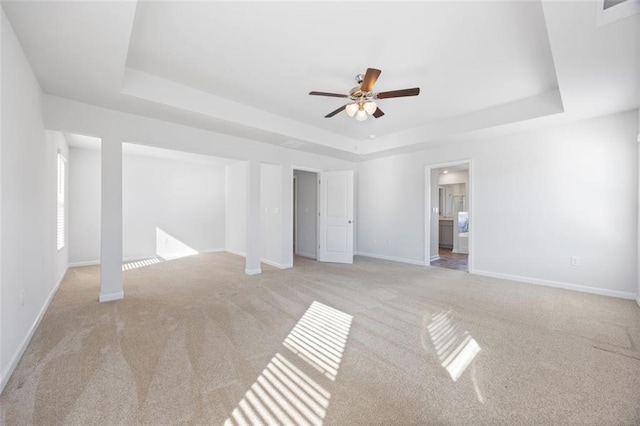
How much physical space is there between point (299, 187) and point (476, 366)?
570cm

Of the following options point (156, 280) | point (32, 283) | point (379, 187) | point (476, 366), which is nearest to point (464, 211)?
point (379, 187)

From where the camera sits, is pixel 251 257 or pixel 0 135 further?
pixel 251 257

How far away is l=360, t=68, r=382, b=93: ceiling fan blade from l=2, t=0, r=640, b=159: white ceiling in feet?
0.89

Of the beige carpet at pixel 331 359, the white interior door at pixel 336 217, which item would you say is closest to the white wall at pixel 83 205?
the beige carpet at pixel 331 359

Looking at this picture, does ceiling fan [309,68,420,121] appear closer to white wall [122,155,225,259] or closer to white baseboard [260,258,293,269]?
white baseboard [260,258,293,269]

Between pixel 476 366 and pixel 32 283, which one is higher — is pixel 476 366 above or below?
below

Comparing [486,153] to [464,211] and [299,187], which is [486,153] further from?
[299,187]

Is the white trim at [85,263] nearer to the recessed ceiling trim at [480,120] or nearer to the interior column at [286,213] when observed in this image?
the interior column at [286,213]

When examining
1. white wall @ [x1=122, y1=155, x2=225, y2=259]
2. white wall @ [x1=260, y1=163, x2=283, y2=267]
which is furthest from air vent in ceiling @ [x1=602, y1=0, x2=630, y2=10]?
white wall @ [x1=122, y1=155, x2=225, y2=259]

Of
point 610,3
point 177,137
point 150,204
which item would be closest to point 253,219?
point 177,137

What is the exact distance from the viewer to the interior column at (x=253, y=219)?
4.84 metres

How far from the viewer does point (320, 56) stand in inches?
109

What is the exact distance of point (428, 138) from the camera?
488 centimetres

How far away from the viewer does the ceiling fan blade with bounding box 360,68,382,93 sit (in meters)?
2.53
